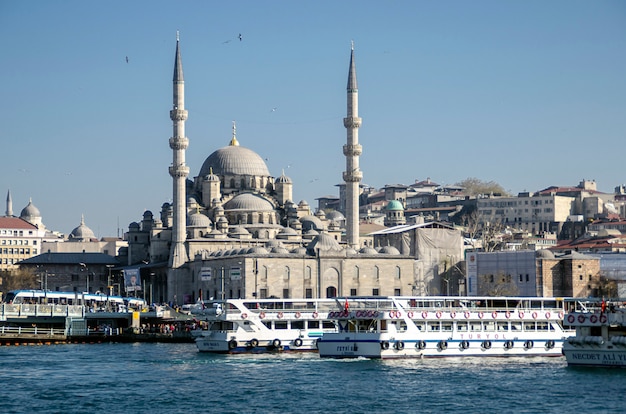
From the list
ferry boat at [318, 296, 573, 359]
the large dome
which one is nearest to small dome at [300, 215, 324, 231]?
the large dome

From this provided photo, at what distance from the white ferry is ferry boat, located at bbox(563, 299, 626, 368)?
505 inches

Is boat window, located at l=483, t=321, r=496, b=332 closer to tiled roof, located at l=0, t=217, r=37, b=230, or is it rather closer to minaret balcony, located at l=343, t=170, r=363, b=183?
minaret balcony, located at l=343, t=170, r=363, b=183

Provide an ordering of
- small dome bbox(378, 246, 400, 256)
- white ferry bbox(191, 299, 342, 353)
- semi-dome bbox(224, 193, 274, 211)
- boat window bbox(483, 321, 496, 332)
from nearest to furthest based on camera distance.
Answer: boat window bbox(483, 321, 496, 332), white ferry bbox(191, 299, 342, 353), small dome bbox(378, 246, 400, 256), semi-dome bbox(224, 193, 274, 211)

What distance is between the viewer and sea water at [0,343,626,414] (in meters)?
37.1

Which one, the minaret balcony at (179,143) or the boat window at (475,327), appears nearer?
the boat window at (475,327)

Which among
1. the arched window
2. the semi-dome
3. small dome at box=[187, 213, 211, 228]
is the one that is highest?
the semi-dome

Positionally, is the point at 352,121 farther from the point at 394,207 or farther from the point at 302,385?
the point at 394,207

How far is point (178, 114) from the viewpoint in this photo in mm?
88062

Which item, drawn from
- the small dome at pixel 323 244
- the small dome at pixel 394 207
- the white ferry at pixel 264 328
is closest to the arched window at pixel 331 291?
the small dome at pixel 323 244

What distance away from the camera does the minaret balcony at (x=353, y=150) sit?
89519 millimetres

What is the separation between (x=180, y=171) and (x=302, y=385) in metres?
48.2

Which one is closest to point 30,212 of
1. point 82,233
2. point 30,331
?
point 82,233

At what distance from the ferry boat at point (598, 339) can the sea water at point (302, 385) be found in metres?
0.41

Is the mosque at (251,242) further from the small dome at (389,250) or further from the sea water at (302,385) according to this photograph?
the sea water at (302,385)
